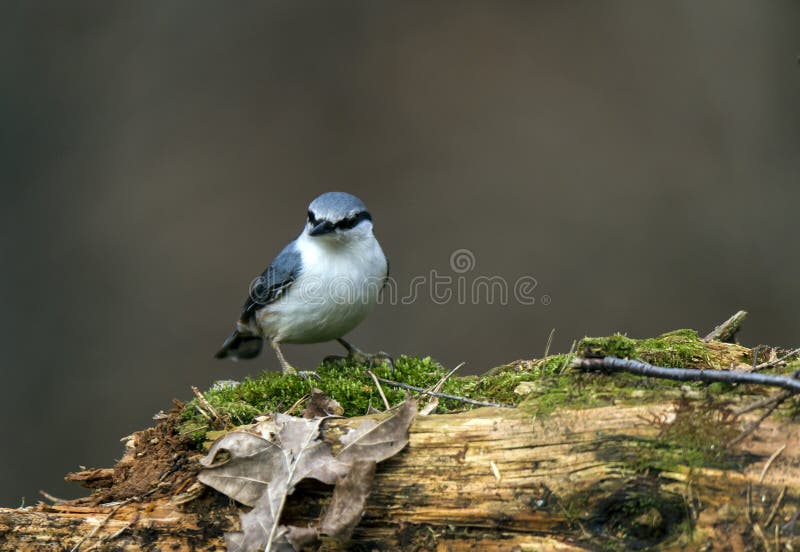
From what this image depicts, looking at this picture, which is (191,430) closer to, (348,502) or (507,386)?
(348,502)

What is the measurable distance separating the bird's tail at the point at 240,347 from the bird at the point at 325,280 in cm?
63

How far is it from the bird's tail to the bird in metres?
0.63

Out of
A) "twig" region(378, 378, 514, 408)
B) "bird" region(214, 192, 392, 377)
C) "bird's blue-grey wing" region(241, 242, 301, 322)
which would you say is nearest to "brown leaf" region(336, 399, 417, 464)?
"twig" region(378, 378, 514, 408)

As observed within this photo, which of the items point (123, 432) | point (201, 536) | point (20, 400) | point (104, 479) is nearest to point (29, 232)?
point (20, 400)

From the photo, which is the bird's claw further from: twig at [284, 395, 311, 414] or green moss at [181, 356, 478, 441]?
twig at [284, 395, 311, 414]

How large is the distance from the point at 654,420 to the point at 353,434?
1.01 meters

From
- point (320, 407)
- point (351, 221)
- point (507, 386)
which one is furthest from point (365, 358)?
point (320, 407)

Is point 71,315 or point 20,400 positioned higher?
point 71,315

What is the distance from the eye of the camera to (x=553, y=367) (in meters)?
3.43

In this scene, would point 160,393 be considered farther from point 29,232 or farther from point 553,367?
point 553,367

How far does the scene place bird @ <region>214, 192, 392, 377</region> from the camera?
15.3ft

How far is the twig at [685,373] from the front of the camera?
7.57ft

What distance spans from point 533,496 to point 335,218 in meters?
2.54

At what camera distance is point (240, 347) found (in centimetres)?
584
